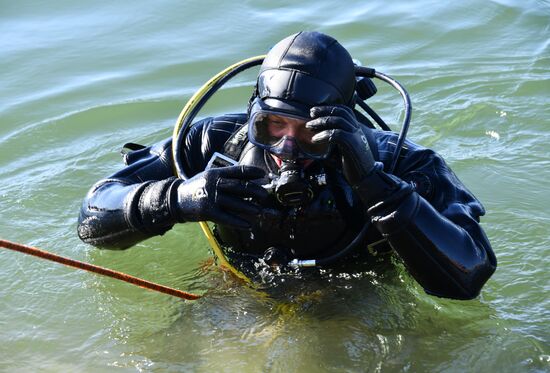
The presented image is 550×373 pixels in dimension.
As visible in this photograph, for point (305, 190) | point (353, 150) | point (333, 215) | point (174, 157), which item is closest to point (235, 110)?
point (174, 157)

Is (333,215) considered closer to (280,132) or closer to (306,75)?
(280,132)

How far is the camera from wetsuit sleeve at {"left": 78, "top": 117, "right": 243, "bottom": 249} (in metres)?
3.29

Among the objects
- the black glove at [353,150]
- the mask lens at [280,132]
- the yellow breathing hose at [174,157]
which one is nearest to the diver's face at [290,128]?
the mask lens at [280,132]

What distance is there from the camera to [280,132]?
3.26 meters

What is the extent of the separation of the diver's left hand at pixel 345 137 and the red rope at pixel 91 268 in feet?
3.32

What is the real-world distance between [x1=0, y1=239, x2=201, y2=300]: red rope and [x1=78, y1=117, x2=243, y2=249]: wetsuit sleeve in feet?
0.57

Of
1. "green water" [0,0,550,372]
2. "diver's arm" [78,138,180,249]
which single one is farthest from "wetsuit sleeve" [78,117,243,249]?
"green water" [0,0,550,372]

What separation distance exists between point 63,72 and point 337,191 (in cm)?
A: 428

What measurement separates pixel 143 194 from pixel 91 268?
0.35 m

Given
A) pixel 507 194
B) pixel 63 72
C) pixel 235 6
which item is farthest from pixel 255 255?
pixel 235 6

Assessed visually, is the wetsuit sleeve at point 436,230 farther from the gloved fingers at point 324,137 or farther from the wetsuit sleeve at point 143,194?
the wetsuit sleeve at point 143,194

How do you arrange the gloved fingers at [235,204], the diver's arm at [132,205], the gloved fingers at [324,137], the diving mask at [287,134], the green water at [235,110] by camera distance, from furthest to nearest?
the green water at [235,110]
the diver's arm at [132,205]
the diving mask at [287,134]
the gloved fingers at [235,204]
the gloved fingers at [324,137]

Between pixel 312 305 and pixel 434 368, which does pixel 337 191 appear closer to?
pixel 312 305

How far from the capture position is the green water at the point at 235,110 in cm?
356
